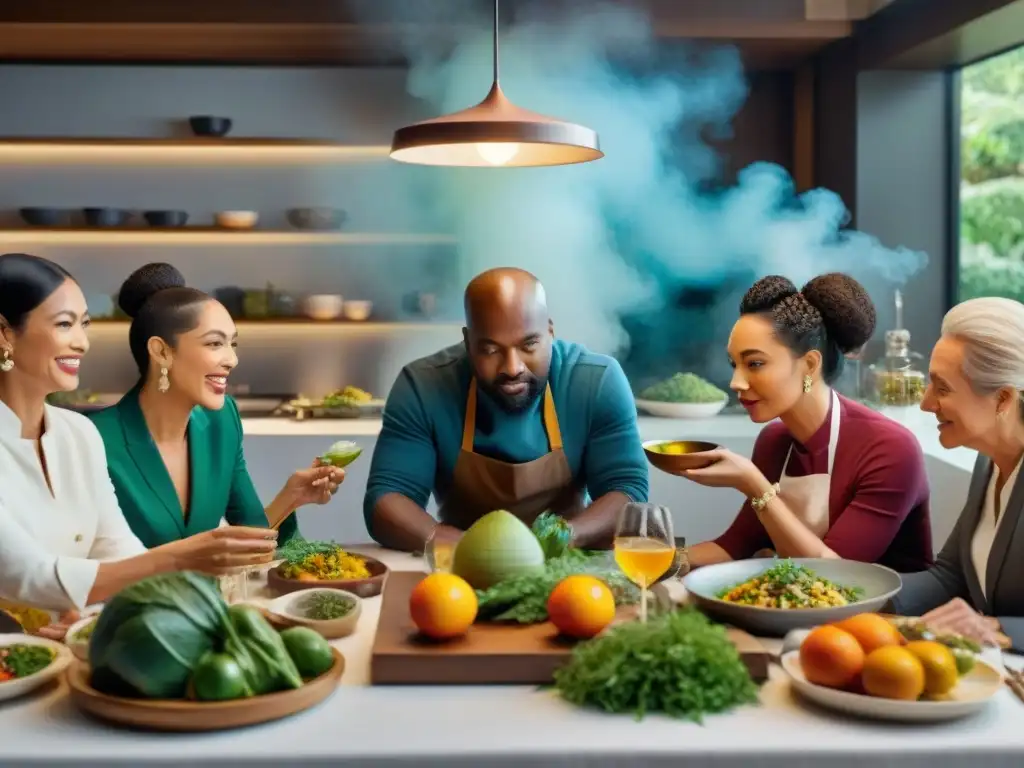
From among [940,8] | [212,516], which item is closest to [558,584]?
[212,516]

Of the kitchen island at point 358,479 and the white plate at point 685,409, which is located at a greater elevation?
the white plate at point 685,409


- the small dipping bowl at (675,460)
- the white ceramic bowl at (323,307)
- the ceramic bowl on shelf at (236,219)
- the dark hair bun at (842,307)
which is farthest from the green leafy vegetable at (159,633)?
the ceramic bowl on shelf at (236,219)

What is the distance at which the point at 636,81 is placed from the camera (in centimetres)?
483

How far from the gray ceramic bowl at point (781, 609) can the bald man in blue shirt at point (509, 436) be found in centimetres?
76

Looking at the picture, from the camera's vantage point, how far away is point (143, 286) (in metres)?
2.54

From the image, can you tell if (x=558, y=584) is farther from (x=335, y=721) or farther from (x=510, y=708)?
(x=335, y=721)

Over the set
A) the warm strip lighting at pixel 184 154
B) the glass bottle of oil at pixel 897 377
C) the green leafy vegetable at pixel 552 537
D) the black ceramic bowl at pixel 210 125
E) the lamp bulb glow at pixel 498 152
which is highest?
the black ceramic bowl at pixel 210 125

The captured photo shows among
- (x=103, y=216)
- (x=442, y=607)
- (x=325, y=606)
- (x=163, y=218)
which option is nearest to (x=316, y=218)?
(x=163, y=218)

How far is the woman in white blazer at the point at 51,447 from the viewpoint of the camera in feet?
6.56

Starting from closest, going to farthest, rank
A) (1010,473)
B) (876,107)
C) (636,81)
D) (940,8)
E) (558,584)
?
1. (558,584)
2. (1010,473)
3. (940,8)
4. (876,107)
5. (636,81)

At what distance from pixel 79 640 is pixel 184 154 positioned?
3702 millimetres

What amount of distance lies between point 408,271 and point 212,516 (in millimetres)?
2615

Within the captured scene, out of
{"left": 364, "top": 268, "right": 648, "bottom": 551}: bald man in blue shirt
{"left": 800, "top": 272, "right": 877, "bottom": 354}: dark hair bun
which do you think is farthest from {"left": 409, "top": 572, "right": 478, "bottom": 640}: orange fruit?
{"left": 800, "top": 272, "right": 877, "bottom": 354}: dark hair bun

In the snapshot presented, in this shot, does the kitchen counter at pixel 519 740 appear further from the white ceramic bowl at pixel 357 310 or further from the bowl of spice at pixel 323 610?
the white ceramic bowl at pixel 357 310
